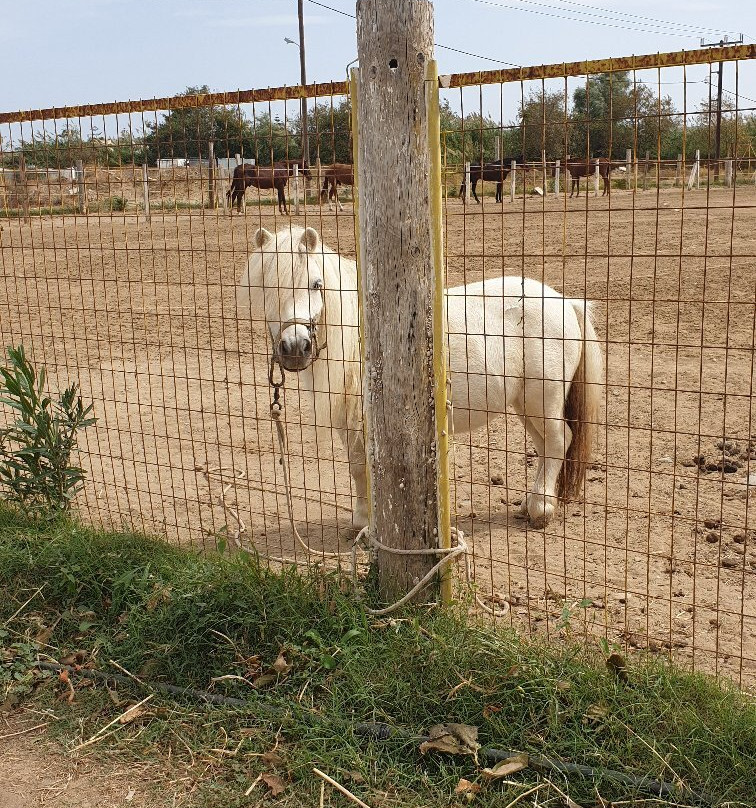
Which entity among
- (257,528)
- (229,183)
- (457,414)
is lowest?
(257,528)

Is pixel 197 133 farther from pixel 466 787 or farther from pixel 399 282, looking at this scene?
pixel 466 787

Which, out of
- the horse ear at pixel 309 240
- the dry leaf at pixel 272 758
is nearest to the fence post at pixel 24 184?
the horse ear at pixel 309 240

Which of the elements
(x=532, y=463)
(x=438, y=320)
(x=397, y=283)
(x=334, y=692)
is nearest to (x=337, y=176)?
(x=397, y=283)

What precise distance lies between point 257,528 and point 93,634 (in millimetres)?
1718

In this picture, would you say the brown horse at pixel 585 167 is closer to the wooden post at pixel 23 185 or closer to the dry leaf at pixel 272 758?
the dry leaf at pixel 272 758

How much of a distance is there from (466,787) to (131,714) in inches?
53.4

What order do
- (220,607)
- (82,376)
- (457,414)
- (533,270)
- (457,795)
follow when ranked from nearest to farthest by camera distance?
(457,795) < (220,607) < (457,414) < (82,376) < (533,270)

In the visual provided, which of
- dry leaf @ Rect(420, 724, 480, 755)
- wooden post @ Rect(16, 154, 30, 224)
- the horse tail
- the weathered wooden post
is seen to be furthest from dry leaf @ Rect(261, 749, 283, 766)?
wooden post @ Rect(16, 154, 30, 224)

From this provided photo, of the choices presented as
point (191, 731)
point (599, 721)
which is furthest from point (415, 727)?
point (191, 731)

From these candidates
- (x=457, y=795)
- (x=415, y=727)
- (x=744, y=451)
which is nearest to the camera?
(x=457, y=795)

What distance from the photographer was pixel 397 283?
3443 mm

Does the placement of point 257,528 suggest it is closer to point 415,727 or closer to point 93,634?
point 93,634

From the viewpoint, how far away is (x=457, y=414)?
207 inches

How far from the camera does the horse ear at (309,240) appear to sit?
14.2 ft
